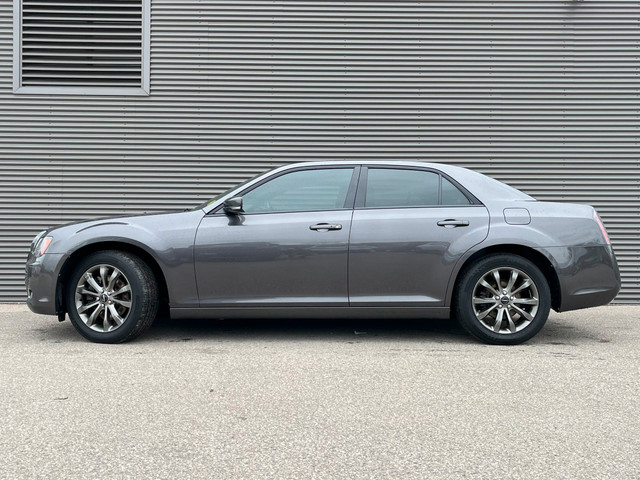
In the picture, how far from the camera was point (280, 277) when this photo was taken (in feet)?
19.2

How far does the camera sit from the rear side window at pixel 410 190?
605 centimetres

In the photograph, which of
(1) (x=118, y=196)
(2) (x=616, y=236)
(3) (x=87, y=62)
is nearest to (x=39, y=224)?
(1) (x=118, y=196)

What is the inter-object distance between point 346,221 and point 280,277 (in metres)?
0.72

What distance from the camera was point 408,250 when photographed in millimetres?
5848

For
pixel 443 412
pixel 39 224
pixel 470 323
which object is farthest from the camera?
pixel 39 224

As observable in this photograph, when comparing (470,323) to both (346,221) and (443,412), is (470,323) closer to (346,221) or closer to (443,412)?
(346,221)

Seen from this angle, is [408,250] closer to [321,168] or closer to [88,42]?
[321,168]

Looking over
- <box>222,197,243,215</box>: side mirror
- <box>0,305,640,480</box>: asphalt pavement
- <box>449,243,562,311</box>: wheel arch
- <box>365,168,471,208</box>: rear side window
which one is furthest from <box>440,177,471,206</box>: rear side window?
<box>222,197,243,215</box>: side mirror

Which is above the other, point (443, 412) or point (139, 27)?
point (139, 27)

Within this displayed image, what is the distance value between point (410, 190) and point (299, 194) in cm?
96

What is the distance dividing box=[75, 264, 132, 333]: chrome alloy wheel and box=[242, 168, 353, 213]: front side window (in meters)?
1.23

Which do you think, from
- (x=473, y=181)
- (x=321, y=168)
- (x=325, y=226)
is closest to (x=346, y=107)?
(x=321, y=168)

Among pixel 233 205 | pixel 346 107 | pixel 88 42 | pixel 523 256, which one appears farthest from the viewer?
pixel 88 42

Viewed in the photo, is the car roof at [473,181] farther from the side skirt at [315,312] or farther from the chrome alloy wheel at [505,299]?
the side skirt at [315,312]
